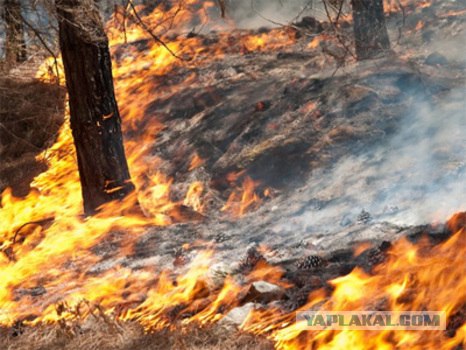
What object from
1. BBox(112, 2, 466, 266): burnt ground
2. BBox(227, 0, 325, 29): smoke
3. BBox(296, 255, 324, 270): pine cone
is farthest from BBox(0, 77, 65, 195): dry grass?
BBox(296, 255, 324, 270): pine cone

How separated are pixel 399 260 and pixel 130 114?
8240mm

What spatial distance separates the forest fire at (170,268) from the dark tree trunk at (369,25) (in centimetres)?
182

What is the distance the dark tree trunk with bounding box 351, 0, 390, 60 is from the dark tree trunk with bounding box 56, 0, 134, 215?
4.46 metres

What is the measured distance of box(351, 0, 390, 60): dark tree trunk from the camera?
38.4ft

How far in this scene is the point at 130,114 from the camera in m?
13.0

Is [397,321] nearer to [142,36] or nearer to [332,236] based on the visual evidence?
[332,236]

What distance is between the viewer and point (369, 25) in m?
11.8

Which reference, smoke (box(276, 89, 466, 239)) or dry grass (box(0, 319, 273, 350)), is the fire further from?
A: smoke (box(276, 89, 466, 239))

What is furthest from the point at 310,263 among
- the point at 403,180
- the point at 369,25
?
the point at 369,25

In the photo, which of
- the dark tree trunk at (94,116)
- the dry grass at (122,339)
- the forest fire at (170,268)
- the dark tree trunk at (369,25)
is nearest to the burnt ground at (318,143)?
the forest fire at (170,268)

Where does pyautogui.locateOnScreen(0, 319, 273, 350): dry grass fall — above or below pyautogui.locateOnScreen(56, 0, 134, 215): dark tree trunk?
below

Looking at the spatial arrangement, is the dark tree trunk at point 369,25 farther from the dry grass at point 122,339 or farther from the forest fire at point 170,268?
the dry grass at point 122,339

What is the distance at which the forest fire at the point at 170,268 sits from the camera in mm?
4980

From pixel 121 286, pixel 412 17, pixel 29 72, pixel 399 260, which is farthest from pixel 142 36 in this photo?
pixel 399 260
